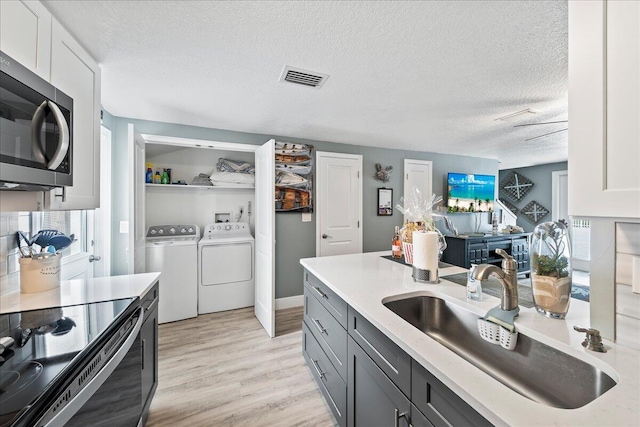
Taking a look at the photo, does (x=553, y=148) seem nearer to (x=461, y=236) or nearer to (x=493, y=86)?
(x=461, y=236)

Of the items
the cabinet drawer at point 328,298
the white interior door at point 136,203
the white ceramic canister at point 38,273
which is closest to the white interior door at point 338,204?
the cabinet drawer at point 328,298

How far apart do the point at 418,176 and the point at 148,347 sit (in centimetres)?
425

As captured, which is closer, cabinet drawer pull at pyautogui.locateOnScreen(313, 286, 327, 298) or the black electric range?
the black electric range

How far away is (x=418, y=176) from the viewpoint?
445 centimetres

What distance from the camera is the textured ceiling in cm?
129

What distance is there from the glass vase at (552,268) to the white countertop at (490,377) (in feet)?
0.19

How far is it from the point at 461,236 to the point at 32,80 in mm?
5047

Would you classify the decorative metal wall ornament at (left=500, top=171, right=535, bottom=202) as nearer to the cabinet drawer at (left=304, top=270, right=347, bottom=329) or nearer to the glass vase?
the glass vase

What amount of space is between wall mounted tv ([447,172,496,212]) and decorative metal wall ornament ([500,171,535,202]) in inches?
70.5

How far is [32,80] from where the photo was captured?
1.05 m

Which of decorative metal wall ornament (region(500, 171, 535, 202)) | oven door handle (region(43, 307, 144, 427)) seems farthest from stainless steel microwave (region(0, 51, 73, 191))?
decorative metal wall ornament (region(500, 171, 535, 202))

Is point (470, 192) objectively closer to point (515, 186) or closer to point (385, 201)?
point (385, 201)

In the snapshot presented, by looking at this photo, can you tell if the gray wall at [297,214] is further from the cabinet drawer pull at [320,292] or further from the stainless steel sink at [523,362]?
Answer: the stainless steel sink at [523,362]

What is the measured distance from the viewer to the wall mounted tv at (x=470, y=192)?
183 inches
